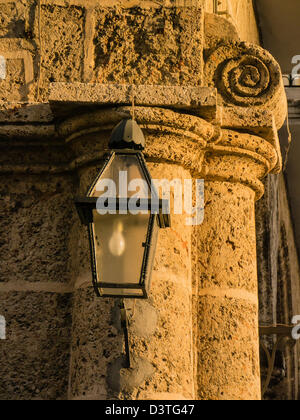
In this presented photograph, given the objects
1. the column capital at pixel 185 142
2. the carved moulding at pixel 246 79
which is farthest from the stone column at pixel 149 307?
the carved moulding at pixel 246 79

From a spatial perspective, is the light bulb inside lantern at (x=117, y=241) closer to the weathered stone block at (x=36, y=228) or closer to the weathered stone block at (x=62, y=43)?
the weathered stone block at (x=36, y=228)

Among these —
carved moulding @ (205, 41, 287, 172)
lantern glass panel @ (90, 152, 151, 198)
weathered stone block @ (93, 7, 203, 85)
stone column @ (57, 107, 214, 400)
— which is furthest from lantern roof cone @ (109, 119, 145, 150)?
carved moulding @ (205, 41, 287, 172)

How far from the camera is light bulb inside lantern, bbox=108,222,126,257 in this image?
86.9 inches

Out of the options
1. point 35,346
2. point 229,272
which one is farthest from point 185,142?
point 35,346

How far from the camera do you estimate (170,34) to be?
9.33ft

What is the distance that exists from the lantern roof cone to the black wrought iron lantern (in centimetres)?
14

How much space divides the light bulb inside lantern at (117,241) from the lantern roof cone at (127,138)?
27 centimetres

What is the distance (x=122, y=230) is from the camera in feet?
7.25

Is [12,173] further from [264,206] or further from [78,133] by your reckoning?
[264,206]

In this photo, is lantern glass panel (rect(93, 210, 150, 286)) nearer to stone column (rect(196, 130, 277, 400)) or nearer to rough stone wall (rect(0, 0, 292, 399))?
rough stone wall (rect(0, 0, 292, 399))

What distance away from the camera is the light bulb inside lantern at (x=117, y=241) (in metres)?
2.21

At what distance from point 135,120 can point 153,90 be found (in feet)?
0.38

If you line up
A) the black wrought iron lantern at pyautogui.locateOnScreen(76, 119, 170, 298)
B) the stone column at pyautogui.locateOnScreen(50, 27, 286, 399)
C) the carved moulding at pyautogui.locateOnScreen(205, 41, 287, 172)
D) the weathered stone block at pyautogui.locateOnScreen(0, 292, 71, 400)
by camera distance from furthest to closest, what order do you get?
the carved moulding at pyautogui.locateOnScreen(205, 41, 287, 172)
the weathered stone block at pyautogui.locateOnScreen(0, 292, 71, 400)
the stone column at pyautogui.locateOnScreen(50, 27, 286, 399)
the black wrought iron lantern at pyautogui.locateOnScreen(76, 119, 170, 298)
